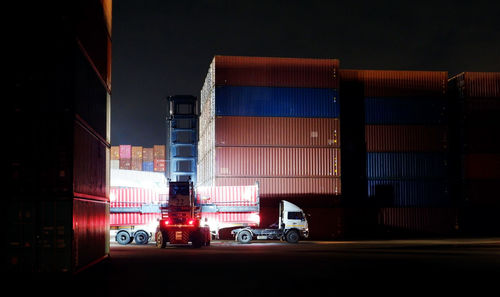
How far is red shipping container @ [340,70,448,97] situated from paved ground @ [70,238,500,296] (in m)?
20.6

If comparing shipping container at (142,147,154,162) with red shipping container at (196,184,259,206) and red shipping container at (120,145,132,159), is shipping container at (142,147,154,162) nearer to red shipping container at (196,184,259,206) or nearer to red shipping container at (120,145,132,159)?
red shipping container at (120,145,132,159)

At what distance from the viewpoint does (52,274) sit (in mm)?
15070

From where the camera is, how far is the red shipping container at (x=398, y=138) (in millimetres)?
42531

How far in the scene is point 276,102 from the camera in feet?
134

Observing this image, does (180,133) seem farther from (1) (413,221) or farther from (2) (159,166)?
(2) (159,166)

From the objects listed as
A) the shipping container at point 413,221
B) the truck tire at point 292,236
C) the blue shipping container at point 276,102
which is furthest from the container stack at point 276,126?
the truck tire at point 292,236

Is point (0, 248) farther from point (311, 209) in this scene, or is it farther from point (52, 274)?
point (311, 209)

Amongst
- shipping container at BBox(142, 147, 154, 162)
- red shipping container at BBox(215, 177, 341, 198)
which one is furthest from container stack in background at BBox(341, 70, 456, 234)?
shipping container at BBox(142, 147, 154, 162)

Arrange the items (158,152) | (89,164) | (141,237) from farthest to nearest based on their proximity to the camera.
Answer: (158,152) → (141,237) → (89,164)

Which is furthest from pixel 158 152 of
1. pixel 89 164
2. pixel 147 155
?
pixel 89 164

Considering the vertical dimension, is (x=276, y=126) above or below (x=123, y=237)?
above

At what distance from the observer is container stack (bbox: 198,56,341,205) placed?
3994 centimetres

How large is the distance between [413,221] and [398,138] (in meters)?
5.91

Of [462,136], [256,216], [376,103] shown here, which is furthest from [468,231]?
[256,216]
